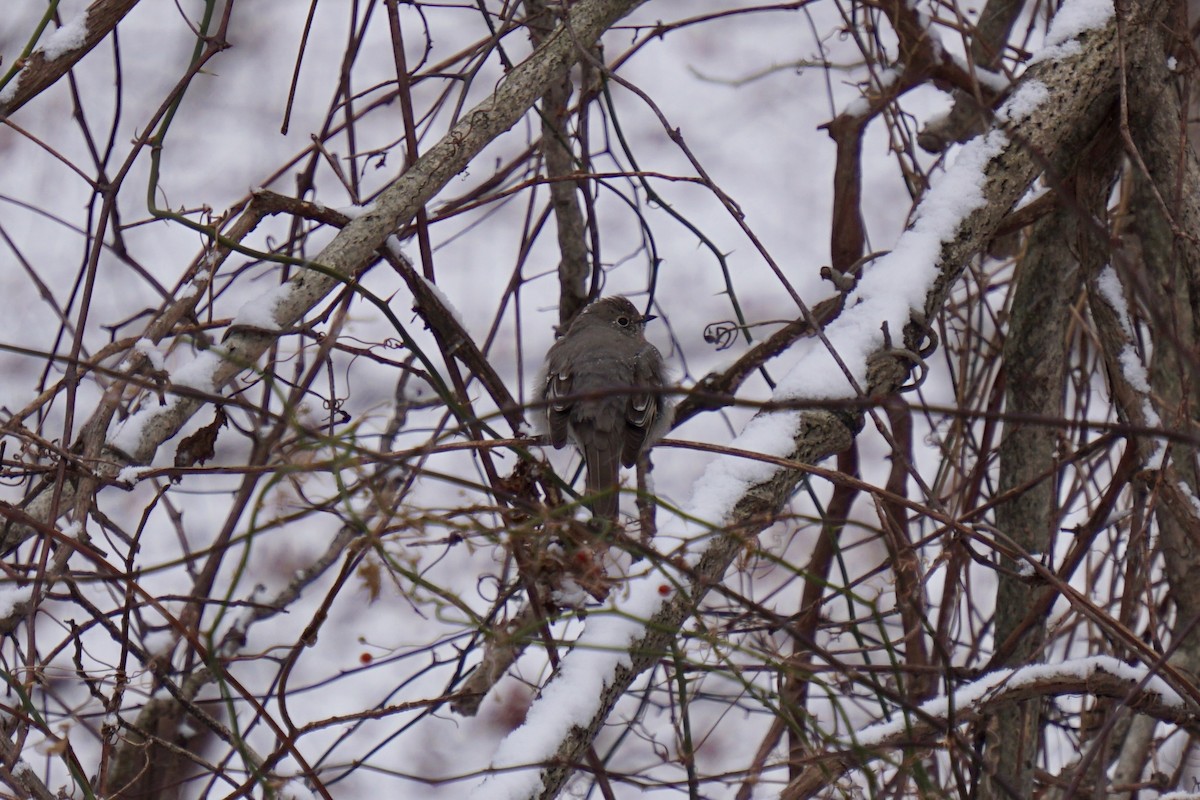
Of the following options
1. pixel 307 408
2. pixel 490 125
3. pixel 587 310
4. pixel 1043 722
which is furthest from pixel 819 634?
pixel 307 408

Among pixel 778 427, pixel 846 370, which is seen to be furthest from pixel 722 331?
pixel 846 370

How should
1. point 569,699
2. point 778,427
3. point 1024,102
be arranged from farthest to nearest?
point 1024,102
point 778,427
point 569,699

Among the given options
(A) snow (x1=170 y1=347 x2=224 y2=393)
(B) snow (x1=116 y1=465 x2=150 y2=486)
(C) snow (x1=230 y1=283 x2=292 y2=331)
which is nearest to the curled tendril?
(C) snow (x1=230 y1=283 x2=292 y2=331)

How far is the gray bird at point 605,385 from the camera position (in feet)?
14.0

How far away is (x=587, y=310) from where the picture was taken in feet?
16.1

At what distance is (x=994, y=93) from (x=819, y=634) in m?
2.23

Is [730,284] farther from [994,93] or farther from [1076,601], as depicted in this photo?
[1076,601]

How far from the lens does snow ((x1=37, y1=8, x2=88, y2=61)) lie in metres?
2.68

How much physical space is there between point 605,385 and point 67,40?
8.20ft

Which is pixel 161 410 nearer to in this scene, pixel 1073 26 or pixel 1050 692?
Result: pixel 1050 692

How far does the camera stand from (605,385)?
4.68 metres

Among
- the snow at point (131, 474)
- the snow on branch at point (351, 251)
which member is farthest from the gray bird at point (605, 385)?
the snow at point (131, 474)

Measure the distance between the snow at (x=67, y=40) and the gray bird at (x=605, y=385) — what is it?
5.55ft

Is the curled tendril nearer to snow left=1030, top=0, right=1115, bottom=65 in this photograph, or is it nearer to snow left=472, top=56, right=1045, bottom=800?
snow left=472, top=56, right=1045, bottom=800
